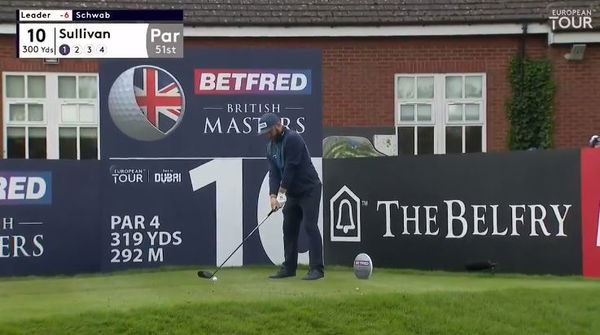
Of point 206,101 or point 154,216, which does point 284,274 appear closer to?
point 154,216

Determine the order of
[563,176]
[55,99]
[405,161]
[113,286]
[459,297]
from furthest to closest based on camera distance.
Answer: [55,99] < [405,161] < [563,176] < [113,286] < [459,297]

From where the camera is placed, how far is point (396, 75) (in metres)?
17.2

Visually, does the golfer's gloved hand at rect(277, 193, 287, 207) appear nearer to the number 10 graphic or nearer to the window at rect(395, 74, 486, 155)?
the number 10 graphic

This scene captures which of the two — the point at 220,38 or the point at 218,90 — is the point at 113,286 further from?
the point at 220,38

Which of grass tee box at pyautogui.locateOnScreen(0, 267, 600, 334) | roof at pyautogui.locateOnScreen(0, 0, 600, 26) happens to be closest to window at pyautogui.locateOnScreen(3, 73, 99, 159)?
roof at pyautogui.locateOnScreen(0, 0, 600, 26)

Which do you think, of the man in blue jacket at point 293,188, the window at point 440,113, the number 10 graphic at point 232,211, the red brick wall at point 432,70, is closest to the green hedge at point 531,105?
the red brick wall at point 432,70

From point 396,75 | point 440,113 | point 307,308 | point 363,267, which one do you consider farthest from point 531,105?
point 307,308

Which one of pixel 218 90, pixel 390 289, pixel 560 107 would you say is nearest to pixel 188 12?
pixel 218 90

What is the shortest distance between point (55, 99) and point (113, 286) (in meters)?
8.24

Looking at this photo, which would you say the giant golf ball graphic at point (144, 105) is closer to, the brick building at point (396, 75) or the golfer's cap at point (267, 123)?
the golfer's cap at point (267, 123)

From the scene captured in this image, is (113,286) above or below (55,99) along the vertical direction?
below

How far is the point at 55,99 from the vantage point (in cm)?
1689

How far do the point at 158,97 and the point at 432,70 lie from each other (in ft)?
22.2

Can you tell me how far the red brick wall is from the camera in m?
17.1
